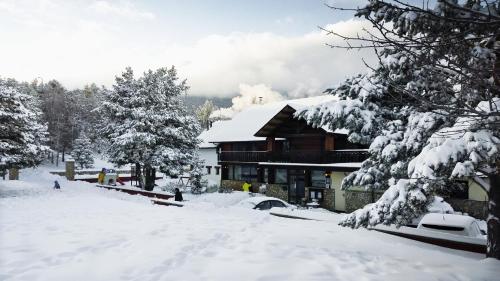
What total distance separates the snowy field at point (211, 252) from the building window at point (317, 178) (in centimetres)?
1568

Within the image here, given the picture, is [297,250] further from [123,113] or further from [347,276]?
[123,113]

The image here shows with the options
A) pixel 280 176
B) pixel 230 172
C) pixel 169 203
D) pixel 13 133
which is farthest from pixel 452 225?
pixel 230 172

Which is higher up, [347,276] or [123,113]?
[123,113]

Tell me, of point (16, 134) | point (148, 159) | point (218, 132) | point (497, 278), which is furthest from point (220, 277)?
point (218, 132)

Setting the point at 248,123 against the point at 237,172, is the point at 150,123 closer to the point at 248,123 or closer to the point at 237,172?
the point at 237,172

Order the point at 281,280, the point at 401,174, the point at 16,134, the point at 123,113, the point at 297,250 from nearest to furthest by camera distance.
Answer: the point at 281,280, the point at 297,250, the point at 401,174, the point at 16,134, the point at 123,113

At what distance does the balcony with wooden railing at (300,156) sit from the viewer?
2448 centimetres

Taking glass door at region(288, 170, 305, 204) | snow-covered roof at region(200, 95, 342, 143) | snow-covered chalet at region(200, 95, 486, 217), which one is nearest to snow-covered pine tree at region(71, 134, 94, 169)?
snow-covered roof at region(200, 95, 342, 143)

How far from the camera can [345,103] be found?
9.52m

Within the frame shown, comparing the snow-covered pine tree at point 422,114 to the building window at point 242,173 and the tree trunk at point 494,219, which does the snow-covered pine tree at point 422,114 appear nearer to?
the tree trunk at point 494,219

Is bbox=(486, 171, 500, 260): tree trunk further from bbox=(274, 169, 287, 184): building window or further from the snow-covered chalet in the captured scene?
bbox=(274, 169, 287, 184): building window

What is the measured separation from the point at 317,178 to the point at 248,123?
43.9 feet

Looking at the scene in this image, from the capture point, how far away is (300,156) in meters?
28.1

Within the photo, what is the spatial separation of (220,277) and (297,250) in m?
2.52
